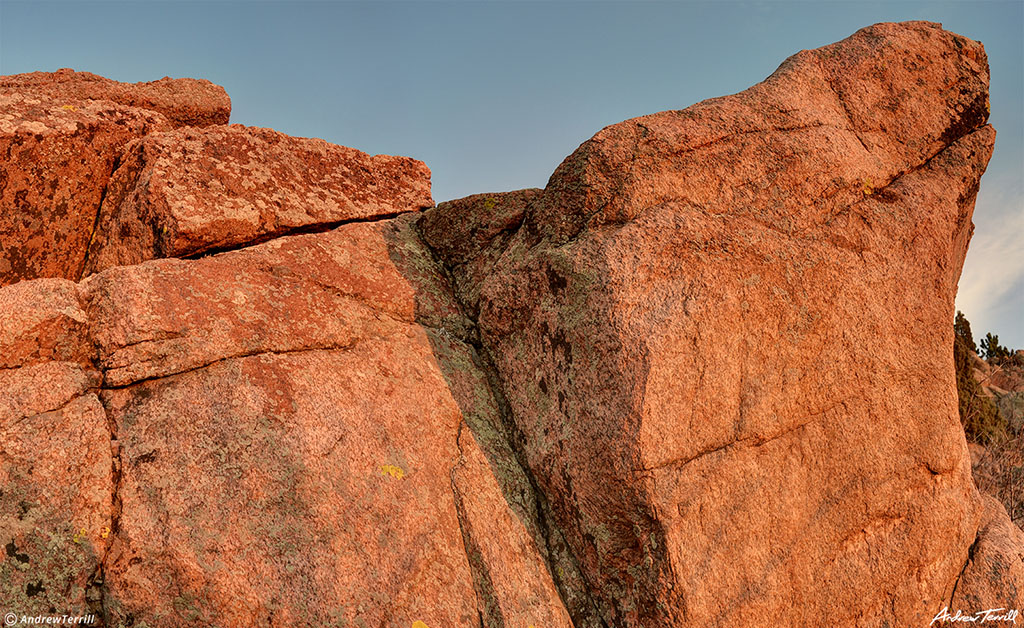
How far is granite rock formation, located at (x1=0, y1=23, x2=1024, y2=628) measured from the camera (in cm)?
520

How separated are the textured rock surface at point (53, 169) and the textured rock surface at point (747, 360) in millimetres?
3997

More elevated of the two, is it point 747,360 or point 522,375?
point 522,375

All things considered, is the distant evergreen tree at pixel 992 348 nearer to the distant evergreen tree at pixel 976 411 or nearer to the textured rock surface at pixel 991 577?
the distant evergreen tree at pixel 976 411

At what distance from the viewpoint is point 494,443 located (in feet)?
20.9

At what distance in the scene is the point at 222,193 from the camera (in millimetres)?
7043

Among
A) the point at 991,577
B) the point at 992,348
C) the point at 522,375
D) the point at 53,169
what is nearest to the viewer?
the point at 522,375

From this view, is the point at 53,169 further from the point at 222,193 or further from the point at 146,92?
the point at 146,92

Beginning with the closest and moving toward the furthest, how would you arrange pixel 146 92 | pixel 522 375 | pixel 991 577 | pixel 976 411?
pixel 522 375
pixel 991 577
pixel 146 92
pixel 976 411

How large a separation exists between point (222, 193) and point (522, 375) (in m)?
3.49

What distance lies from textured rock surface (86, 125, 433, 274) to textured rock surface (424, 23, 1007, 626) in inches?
73.8

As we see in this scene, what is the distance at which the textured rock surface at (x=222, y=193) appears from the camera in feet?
22.1

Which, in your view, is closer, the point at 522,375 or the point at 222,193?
the point at 522,375

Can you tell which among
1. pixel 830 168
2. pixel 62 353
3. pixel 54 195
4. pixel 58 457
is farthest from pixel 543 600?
pixel 54 195

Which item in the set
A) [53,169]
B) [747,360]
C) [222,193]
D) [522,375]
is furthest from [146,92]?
[747,360]
